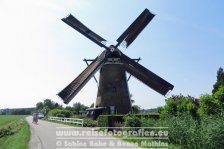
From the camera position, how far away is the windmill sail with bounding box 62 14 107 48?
33.5 m

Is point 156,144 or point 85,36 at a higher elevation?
point 85,36

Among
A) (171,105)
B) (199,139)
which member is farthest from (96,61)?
(199,139)

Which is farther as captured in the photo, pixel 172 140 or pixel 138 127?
pixel 138 127

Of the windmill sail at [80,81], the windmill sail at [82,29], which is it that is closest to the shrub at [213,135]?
the windmill sail at [80,81]

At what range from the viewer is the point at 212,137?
39.8ft

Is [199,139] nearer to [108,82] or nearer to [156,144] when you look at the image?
[156,144]

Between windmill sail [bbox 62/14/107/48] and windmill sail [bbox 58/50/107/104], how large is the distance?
1.92 m

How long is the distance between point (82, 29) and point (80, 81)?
5.98 metres

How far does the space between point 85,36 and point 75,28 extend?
1.28 metres

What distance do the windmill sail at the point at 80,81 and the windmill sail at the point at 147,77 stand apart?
2.47 m

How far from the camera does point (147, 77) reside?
32344 millimetres

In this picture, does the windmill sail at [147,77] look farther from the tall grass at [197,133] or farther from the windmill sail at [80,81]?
the tall grass at [197,133]

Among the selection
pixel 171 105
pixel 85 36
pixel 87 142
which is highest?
pixel 85 36

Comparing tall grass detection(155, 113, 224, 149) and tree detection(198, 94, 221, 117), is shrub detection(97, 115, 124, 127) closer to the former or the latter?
tree detection(198, 94, 221, 117)
